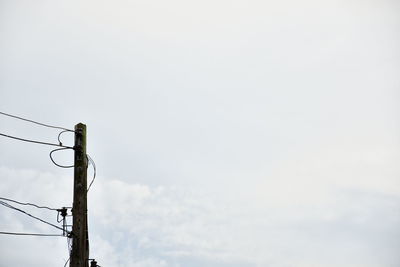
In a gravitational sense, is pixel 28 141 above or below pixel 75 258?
above

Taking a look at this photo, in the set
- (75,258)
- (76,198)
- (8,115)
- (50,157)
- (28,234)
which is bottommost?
(75,258)

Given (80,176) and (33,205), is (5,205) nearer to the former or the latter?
(33,205)

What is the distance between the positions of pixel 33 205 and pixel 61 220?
0.88 metres

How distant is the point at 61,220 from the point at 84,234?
0.89m

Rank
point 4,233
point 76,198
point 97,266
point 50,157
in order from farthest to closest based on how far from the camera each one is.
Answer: point 97,266
point 50,157
point 76,198
point 4,233

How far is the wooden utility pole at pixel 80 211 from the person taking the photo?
10.5m

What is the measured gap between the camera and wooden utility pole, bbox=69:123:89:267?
415 inches

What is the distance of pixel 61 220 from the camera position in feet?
36.9

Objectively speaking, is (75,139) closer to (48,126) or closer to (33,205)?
(48,126)

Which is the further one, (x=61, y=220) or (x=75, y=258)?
(x=61, y=220)

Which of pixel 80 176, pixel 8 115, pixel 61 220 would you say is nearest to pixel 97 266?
pixel 61 220

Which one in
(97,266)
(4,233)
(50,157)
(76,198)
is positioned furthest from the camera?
(97,266)

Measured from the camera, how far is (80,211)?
10750 mm

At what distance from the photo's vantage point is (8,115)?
35.9ft
